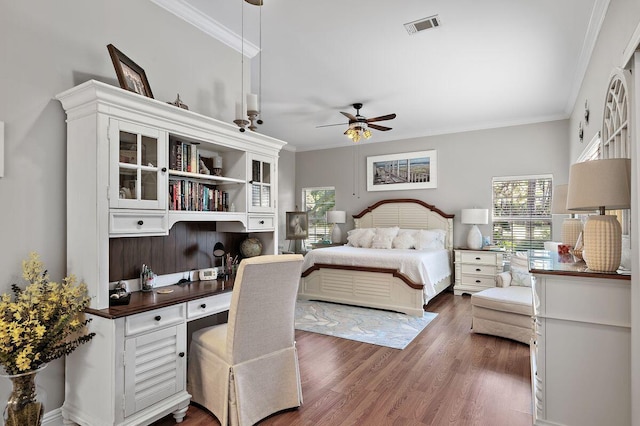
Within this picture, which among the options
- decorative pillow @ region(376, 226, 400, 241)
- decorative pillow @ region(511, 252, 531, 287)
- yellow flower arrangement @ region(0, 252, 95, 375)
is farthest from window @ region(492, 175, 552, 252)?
yellow flower arrangement @ region(0, 252, 95, 375)

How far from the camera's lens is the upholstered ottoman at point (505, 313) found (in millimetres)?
3543

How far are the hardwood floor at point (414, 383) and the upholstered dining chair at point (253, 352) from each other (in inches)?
5.7

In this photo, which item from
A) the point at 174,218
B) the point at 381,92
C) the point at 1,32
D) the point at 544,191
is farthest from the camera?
the point at 544,191

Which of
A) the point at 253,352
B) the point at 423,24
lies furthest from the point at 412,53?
the point at 253,352

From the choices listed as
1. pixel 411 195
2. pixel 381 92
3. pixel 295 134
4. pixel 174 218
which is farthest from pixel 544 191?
pixel 174 218

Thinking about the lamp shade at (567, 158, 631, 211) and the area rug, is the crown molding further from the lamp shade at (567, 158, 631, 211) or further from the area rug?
the area rug

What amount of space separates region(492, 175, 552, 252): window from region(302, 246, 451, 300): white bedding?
4.46ft

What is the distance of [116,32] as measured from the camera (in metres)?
2.44

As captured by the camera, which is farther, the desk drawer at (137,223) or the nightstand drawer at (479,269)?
the nightstand drawer at (479,269)

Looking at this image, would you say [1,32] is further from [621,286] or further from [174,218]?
[621,286]

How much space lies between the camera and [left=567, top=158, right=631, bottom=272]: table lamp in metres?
1.86

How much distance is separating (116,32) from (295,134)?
453 cm

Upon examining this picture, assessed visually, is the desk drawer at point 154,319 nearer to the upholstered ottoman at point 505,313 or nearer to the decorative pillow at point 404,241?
the upholstered ottoman at point 505,313

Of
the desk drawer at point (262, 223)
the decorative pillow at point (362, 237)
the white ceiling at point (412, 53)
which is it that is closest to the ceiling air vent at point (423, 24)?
the white ceiling at point (412, 53)
